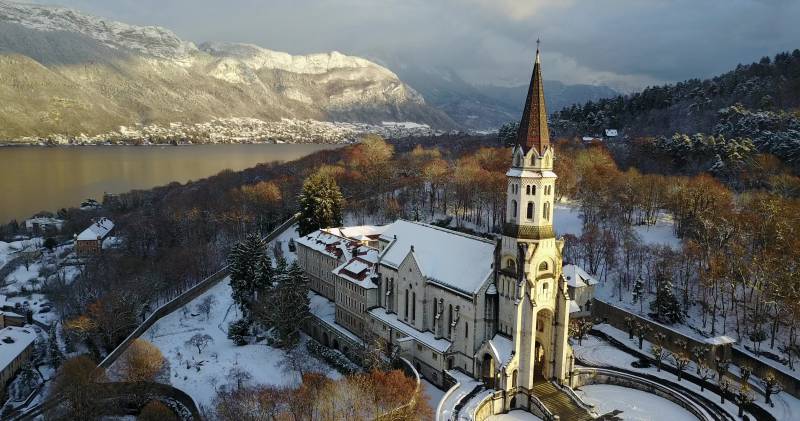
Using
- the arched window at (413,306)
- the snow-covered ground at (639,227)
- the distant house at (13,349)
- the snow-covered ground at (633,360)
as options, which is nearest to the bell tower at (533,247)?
the snow-covered ground at (633,360)

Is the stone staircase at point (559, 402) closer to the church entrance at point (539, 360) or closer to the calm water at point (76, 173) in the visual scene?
the church entrance at point (539, 360)

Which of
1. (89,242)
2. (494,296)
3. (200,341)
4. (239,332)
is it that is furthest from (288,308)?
(89,242)

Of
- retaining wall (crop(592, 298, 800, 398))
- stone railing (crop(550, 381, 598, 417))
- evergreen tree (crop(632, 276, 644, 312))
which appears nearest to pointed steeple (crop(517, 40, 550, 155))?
stone railing (crop(550, 381, 598, 417))

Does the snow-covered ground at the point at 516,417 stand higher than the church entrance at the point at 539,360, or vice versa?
the church entrance at the point at 539,360

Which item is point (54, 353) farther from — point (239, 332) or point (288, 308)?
point (288, 308)

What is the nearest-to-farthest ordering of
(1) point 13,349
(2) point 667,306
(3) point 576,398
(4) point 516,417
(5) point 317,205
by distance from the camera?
(4) point 516,417 → (3) point 576,398 → (2) point 667,306 → (1) point 13,349 → (5) point 317,205
